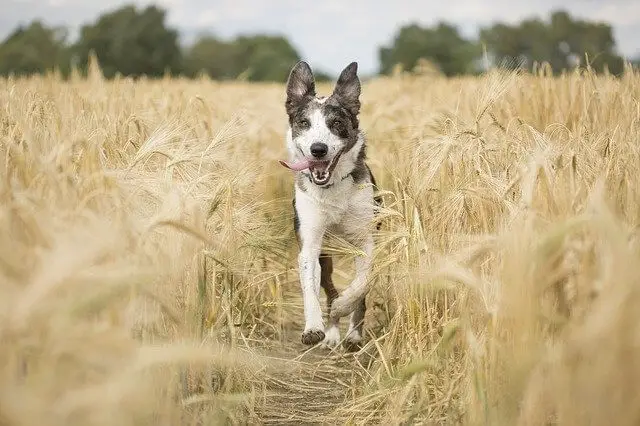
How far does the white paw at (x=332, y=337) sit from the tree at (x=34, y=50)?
50.4 meters

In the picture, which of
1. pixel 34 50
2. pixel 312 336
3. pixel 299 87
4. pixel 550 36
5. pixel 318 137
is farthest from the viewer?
pixel 550 36

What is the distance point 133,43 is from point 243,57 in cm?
2747

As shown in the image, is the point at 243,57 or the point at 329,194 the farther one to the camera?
the point at 243,57

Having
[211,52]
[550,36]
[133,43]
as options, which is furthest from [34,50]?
[550,36]

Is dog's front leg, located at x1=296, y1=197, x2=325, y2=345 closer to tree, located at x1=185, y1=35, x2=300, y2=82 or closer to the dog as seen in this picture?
the dog

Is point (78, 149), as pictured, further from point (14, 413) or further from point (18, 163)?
point (14, 413)

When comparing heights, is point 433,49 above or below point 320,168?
above

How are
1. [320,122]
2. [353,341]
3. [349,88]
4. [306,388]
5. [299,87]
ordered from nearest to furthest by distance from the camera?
[306,388] → [353,341] → [320,122] → [349,88] → [299,87]

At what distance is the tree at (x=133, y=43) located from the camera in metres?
58.2

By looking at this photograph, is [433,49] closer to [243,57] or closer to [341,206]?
[243,57]

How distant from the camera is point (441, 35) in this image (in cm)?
7431

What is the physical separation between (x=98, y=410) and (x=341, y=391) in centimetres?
247

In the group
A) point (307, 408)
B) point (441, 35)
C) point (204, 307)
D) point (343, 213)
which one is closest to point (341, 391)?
point (307, 408)

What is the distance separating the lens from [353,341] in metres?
5.28
